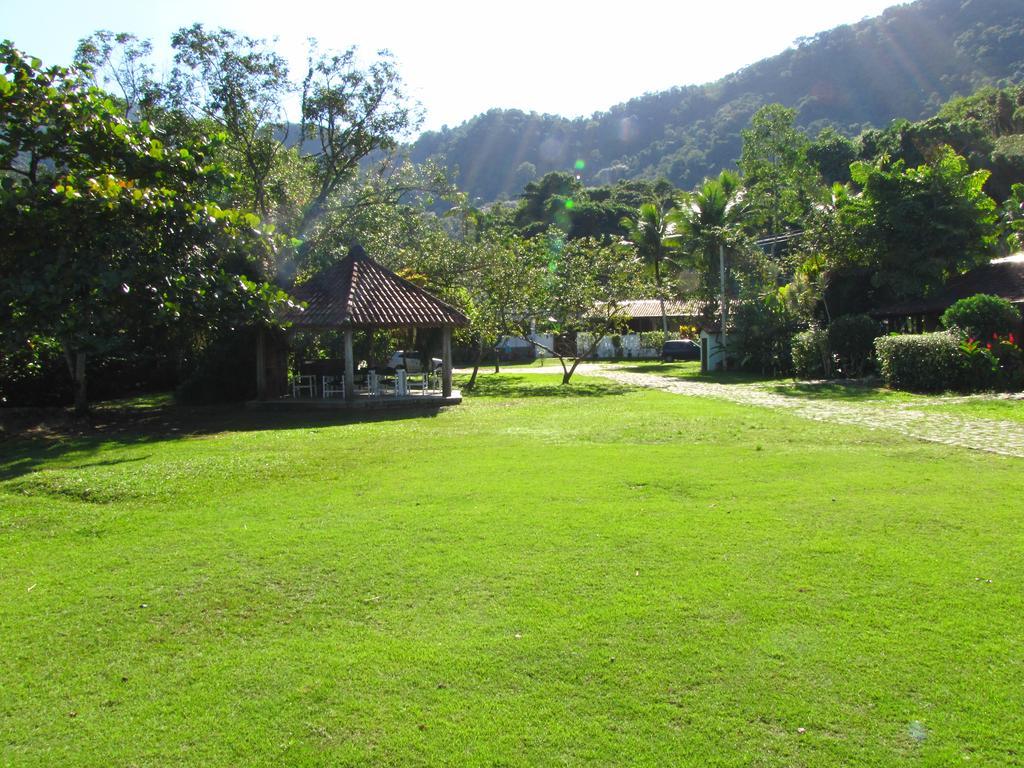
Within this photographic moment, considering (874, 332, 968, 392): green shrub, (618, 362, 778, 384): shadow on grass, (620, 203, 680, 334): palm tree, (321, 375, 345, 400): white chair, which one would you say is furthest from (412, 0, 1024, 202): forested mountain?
(874, 332, 968, 392): green shrub

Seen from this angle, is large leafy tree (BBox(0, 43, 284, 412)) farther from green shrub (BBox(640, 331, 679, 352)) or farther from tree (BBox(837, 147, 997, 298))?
green shrub (BBox(640, 331, 679, 352))

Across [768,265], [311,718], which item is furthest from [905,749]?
[768,265]

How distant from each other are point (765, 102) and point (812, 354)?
4404 inches

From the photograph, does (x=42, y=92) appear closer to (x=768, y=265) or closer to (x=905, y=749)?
(x=905, y=749)

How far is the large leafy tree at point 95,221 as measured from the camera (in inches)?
376

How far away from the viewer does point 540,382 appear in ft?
94.0

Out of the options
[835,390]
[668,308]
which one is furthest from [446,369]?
[668,308]

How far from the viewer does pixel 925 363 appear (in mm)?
19469

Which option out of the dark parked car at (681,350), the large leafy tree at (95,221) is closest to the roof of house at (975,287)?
the dark parked car at (681,350)

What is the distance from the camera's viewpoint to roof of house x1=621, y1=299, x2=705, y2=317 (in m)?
42.5

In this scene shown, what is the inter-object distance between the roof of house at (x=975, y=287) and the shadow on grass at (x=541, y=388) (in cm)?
898

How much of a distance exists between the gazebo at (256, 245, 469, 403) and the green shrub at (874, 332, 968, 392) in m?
10.8

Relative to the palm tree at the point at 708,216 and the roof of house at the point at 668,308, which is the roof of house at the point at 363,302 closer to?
the palm tree at the point at 708,216

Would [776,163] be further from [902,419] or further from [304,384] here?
[902,419]
